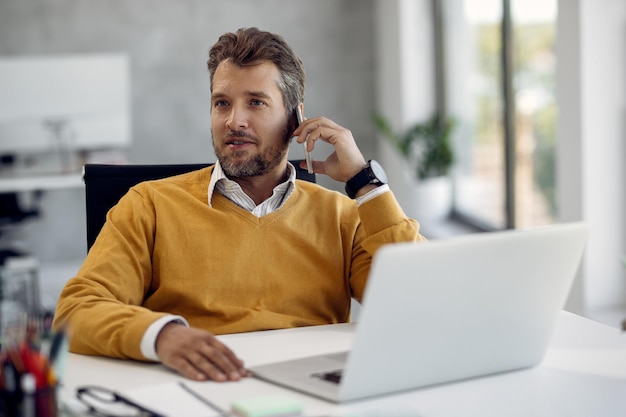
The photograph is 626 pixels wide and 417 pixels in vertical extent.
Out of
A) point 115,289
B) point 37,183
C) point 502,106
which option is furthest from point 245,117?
point 37,183

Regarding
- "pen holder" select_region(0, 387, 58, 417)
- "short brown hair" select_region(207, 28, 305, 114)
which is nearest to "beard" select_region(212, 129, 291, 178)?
"short brown hair" select_region(207, 28, 305, 114)

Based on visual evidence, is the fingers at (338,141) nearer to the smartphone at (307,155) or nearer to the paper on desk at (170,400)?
the smartphone at (307,155)

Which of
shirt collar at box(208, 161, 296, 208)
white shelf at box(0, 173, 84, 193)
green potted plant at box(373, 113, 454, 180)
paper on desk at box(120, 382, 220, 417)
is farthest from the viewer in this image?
green potted plant at box(373, 113, 454, 180)

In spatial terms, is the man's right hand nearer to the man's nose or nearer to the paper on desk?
the paper on desk

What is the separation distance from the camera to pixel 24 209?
4.75 metres

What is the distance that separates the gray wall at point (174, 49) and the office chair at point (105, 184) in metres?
3.47

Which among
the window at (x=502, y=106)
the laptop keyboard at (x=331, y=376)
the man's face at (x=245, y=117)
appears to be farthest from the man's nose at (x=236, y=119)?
the window at (x=502, y=106)

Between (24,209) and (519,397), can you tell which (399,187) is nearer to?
(24,209)

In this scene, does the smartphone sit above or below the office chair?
above

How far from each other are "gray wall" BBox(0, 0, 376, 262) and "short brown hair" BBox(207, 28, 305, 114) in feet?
11.5

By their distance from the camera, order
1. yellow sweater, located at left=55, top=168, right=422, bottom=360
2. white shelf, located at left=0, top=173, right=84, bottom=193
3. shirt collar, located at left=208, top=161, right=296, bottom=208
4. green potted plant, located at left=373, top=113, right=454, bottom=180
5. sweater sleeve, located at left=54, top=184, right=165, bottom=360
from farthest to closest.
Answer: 1. green potted plant, located at left=373, top=113, right=454, bottom=180
2. white shelf, located at left=0, top=173, right=84, bottom=193
3. shirt collar, located at left=208, top=161, right=296, bottom=208
4. yellow sweater, located at left=55, top=168, right=422, bottom=360
5. sweater sleeve, located at left=54, top=184, right=165, bottom=360

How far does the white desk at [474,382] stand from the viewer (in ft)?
3.58

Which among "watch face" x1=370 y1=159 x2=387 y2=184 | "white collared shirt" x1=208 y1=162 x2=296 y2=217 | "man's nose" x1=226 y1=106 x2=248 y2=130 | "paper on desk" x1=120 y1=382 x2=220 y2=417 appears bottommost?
"paper on desk" x1=120 y1=382 x2=220 y2=417

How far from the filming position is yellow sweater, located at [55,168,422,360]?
5.29 feet
